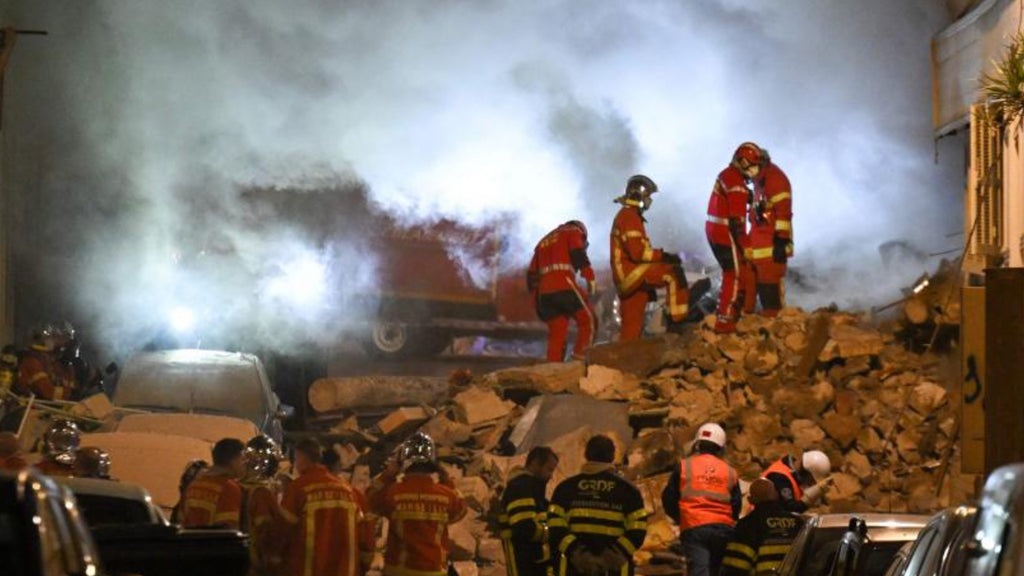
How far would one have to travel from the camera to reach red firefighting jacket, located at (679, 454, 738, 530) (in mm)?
11570

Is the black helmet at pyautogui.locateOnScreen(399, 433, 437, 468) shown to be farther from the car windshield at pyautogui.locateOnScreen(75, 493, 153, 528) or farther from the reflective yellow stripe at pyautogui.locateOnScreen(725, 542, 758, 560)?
the car windshield at pyautogui.locateOnScreen(75, 493, 153, 528)

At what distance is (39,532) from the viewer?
16.8 ft

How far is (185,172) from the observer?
2281cm

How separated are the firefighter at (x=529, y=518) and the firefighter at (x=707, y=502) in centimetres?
134

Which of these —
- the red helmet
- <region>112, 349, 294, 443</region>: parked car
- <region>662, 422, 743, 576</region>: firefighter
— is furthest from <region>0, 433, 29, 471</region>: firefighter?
the red helmet

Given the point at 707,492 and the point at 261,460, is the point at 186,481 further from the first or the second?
the point at 707,492

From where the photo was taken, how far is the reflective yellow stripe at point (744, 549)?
10617mm

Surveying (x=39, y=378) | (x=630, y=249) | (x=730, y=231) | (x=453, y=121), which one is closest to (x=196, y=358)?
(x=39, y=378)

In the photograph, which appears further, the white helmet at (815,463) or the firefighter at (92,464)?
the white helmet at (815,463)

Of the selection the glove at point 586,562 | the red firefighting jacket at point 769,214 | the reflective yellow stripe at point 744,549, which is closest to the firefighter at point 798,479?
the reflective yellow stripe at point 744,549

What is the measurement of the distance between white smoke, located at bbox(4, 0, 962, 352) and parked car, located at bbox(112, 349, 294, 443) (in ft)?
13.7

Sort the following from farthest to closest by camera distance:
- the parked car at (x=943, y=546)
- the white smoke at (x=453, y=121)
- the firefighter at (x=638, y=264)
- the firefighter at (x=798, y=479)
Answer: the white smoke at (x=453, y=121) < the firefighter at (x=638, y=264) < the firefighter at (x=798, y=479) < the parked car at (x=943, y=546)

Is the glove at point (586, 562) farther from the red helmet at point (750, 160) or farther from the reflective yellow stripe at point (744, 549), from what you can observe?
the red helmet at point (750, 160)

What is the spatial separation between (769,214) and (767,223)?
4.1 inches
